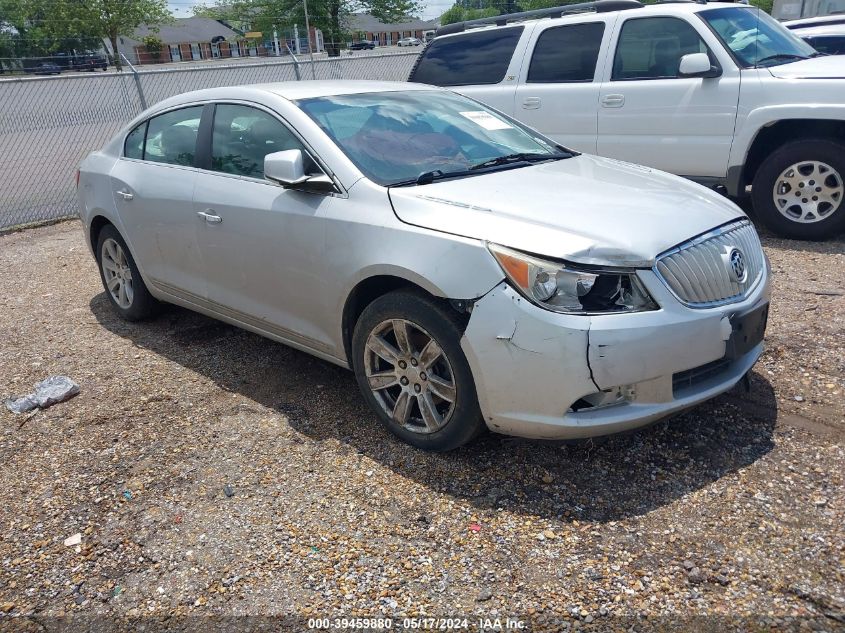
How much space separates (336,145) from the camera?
3730 mm

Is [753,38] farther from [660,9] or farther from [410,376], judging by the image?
[410,376]

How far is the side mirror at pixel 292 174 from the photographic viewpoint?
3619 millimetres

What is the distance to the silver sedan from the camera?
Answer: 2900mm

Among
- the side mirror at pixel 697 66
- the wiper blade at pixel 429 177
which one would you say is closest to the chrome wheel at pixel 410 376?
the wiper blade at pixel 429 177

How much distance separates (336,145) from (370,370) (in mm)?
1169

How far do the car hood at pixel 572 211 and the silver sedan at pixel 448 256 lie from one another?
0.01 m

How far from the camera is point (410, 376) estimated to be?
3.39 metres

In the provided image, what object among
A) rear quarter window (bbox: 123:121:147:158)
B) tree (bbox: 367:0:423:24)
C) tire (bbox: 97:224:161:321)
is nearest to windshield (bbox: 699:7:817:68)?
rear quarter window (bbox: 123:121:147:158)

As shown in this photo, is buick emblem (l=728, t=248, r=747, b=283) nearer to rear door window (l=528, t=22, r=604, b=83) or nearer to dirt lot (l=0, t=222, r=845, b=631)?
dirt lot (l=0, t=222, r=845, b=631)

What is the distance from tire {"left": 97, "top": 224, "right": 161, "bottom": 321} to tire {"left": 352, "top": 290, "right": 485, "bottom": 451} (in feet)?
7.75

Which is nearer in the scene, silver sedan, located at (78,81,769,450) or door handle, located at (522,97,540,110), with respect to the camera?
silver sedan, located at (78,81,769,450)

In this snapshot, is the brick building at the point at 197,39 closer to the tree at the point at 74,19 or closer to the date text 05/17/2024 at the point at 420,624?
the tree at the point at 74,19

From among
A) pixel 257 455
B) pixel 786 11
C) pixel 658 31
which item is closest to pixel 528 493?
pixel 257 455

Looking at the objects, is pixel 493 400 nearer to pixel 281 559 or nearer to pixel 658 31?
pixel 281 559
